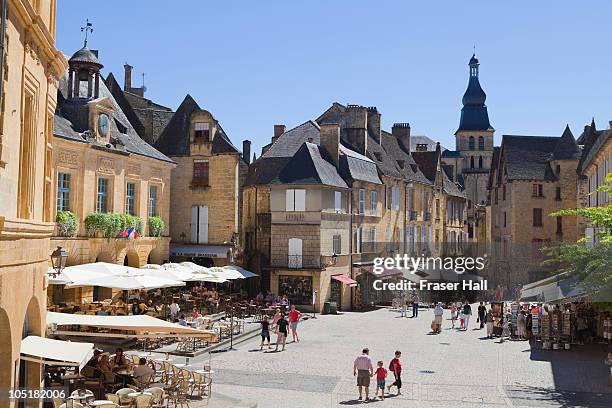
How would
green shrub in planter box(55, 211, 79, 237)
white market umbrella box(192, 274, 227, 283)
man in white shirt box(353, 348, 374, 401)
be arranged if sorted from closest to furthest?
man in white shirt box(353, 348, 374, 401) → green shrub in planter box(55, 211, 79, 237) → white market umbrella box(192, 274, 227, 283)

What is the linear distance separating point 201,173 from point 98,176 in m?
9.24

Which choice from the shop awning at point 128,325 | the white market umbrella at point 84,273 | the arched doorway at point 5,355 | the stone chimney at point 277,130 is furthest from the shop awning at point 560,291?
the stone chimney at point 277,130

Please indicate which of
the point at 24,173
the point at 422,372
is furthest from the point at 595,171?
the point at 24,173

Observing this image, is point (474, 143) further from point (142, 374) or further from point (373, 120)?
point (142, 374)

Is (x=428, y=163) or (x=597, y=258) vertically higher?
(x=428, y=163)

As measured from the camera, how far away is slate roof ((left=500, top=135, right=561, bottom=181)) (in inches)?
2007

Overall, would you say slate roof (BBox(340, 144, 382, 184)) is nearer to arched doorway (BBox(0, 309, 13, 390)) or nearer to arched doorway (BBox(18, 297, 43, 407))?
arched doorway (BBox(18, 297, 43, 407))

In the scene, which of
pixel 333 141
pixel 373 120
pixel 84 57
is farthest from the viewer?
pixel 373 120

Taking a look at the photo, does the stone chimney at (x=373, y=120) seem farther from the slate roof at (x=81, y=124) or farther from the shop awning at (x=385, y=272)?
the slate roof at (x=81, y=124)

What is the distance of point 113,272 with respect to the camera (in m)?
22.0

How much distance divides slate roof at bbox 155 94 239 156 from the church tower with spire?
65789 millimetres

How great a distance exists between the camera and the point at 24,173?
1077 cm

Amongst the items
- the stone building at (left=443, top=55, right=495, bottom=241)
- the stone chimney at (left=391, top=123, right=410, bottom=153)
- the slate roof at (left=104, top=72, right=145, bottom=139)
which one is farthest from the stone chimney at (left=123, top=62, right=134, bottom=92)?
the stone building at (left=443, top=55, right=495, bottom=241)

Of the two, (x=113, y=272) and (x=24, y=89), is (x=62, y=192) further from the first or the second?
(x=24, y=89)
